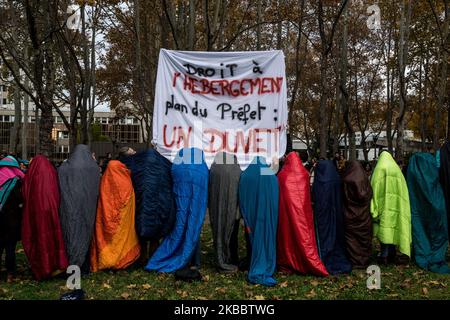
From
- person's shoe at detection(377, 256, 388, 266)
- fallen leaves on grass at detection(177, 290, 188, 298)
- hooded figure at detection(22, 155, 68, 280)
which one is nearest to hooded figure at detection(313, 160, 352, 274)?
person's shoe at detection(377, 256, 388, 266)

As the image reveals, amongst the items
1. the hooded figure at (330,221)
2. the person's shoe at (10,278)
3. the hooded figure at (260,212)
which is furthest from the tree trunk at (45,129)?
the hooded figure at (330,221)

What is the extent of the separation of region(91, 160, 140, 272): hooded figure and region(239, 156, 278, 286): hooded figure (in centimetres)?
171

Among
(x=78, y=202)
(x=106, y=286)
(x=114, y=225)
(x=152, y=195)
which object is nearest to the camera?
(x=106, y=286)

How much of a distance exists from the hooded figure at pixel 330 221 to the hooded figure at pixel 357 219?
0.10 meters

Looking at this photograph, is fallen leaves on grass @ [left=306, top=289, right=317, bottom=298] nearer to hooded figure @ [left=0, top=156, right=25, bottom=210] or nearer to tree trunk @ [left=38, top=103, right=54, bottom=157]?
hooded figure @ [left=0, top=156, right=25, bottom=210]

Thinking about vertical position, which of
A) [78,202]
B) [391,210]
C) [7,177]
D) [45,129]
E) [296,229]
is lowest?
[296,229]

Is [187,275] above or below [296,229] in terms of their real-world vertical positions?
below

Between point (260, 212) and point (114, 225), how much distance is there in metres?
2.15

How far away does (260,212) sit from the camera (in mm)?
7691

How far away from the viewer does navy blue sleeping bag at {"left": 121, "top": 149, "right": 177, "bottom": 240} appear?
307 inches

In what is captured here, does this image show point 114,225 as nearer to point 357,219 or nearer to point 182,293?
point 182,293

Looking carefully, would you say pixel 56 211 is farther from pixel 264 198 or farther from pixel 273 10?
pixel 273 10

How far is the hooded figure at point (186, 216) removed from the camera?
788 centimetres

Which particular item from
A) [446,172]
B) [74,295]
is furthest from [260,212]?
[446,172]
